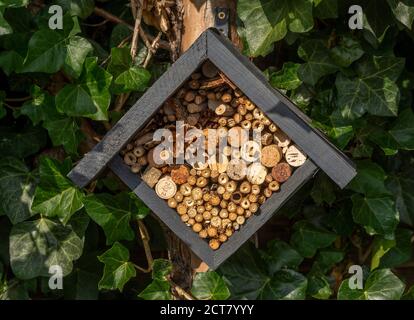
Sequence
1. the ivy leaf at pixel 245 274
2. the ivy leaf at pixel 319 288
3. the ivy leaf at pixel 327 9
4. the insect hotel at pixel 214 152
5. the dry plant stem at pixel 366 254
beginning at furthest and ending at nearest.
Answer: the dry plant stem at pixel 366 254 < the ivy leaf at pixel 319 288 < the ivy leaf at pixel 245 274 < the ivy leaf at pixel 327 9 < the insect hotel at pixel 214 152

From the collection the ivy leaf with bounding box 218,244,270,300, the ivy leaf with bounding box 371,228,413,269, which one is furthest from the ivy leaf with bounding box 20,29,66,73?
the ivy leaf with bounding box 371,228,413,269

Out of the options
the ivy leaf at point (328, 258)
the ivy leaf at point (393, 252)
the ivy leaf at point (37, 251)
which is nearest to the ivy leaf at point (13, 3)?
the ivy leaf at point (37, 251)

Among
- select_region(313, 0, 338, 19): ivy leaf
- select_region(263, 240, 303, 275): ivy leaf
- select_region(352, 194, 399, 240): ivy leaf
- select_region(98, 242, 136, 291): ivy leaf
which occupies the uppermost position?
select_region(313, 0, 338, 19): ivy leaf

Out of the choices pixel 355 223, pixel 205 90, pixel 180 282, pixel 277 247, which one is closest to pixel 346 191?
pixel 355 223

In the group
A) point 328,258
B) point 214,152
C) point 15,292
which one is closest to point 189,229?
point 214,152

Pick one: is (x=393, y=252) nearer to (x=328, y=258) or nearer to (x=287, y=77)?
(x=328, y=258)

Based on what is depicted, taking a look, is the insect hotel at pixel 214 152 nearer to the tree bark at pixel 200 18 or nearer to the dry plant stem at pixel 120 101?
the tree bark at pixel 200 18

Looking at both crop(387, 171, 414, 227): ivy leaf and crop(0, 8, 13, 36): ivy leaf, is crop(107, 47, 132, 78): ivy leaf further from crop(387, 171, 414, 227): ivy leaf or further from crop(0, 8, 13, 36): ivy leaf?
crop(387, 171, 414, 227): ivy leaf
